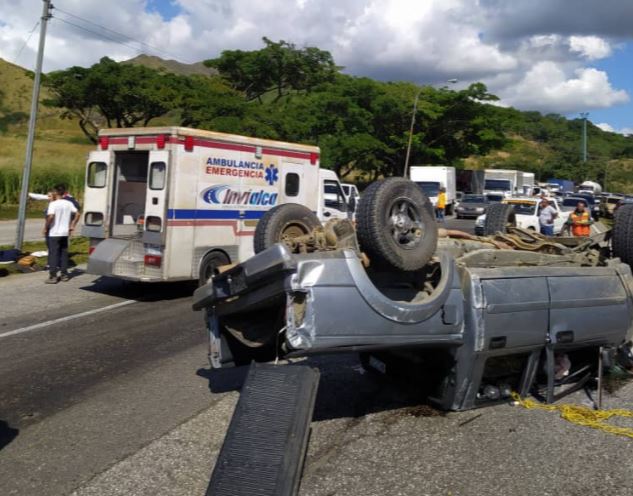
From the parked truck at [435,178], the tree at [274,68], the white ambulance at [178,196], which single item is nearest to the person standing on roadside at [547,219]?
the white ambulance at [178,196]

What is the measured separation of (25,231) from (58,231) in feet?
39.4

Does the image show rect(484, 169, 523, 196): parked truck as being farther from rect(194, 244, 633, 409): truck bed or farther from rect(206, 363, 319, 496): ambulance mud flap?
rect(206, 363, 319, 496): ambulance mud flap

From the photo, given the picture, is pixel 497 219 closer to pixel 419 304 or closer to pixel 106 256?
pixel 419 304

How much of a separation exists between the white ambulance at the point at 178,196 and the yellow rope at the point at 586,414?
6.44 metres

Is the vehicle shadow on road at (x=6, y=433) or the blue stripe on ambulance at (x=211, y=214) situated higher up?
the blue stripe on ambulance at (x=211, y=214)

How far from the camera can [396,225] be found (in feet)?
17.0

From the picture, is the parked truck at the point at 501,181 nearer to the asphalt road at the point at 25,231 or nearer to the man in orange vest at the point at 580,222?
the asphalt road at the point at 25,231

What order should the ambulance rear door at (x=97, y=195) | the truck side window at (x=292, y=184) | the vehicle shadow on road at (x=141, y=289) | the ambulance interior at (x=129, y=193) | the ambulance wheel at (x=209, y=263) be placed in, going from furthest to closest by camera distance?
1. the truck side window at (x=292, y=184)
2. the ambulance interior at (x=129, y=193)
3. the ambulance rear door at (x=97, y=195)
4. the vehicle shadow on road at (x=141, y=289)
5. the ambulance wheel at (x=209, y=263)

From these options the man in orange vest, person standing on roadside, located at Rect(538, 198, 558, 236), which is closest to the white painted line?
the man in orange vest

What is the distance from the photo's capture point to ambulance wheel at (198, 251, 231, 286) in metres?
11.1

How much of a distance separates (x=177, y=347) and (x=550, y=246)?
4.08 meters

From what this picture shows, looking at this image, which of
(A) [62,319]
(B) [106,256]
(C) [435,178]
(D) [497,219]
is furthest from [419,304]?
(C) [435,178]

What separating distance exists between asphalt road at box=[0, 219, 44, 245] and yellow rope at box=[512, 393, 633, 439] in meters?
16.6

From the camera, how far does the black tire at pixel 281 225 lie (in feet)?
19.2
